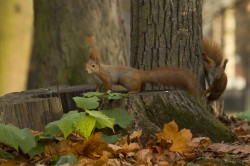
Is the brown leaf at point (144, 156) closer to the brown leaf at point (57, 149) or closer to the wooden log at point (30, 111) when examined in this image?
the brown leaf at point (57, 149)

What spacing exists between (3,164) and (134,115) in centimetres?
118

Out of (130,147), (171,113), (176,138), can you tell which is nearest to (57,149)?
(130,147)

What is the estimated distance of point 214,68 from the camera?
6.53m

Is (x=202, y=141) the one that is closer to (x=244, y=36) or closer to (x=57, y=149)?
(x=57, y=149)

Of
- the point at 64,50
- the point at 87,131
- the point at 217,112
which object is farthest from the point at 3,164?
the point at 64,50

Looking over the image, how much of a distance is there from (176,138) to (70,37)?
525cm

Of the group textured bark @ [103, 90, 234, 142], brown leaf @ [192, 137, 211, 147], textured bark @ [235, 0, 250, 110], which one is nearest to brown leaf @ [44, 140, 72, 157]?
textured bark @ [103, 90, 234, 142]

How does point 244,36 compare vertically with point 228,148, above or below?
above

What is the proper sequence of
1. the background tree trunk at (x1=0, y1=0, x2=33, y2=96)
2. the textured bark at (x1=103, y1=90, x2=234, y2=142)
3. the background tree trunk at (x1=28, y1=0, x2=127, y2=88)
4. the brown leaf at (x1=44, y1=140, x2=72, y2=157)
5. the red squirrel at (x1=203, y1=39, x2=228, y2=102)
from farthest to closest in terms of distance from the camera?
the background tree trunk at (x1=0, y1=0, x2=33, y2=96)
the background tree trunk at (x1=28, y1=0, x2=127, y2=88)
the red squirrel at (x1=203, y1=39, x2=228, y2=102)
the textured bark at (x1=103, y1=90, x2=234, y2=142)
the brown leaf at (x1=44, y1=140, x2=72, y2=157)

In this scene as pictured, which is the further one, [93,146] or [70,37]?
[70,37]

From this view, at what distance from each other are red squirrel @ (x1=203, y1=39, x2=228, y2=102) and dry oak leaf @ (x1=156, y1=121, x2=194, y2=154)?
207 cm

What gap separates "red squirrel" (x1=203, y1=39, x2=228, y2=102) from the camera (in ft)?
20.7

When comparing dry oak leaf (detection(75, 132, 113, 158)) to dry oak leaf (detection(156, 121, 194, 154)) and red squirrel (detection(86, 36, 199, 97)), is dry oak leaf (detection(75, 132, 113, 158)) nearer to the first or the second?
dry oak leaf (detection(156, 121, 194, 154))

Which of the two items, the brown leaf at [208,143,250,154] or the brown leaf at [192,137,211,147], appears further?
the brown leaf at [192,137,211,147]
